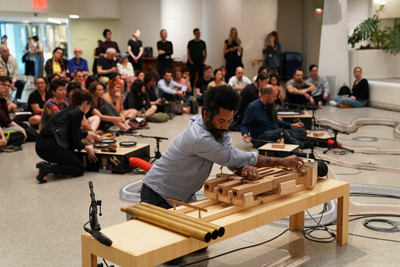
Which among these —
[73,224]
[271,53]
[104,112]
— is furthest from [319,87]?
[73,224]

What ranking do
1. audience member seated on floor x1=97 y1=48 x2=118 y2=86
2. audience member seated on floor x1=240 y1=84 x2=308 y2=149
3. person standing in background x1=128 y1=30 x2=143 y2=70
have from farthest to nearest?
person standing in background x1=128 y1=30 x2=143 y2=70 < audience member seated on floor x1=97 y1=48 x2=118 y2=86 < audience member seated on floor x1=240 y1=84 x2=308 y2=149

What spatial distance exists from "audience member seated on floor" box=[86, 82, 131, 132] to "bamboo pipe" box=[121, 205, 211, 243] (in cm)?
537

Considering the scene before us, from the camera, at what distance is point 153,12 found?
16156mm

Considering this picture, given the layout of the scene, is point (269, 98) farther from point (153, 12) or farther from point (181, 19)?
point (153, 12)

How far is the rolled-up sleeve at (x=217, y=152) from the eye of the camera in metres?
2.91

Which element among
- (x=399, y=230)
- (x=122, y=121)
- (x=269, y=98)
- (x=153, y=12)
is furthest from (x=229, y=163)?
(x=153, y=12)

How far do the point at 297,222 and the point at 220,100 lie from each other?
1493mm

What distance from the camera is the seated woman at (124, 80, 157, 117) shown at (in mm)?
9391

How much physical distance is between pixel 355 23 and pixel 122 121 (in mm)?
12200

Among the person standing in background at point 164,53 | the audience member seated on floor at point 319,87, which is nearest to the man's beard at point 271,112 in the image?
the audience member seated on floor at point 319,87

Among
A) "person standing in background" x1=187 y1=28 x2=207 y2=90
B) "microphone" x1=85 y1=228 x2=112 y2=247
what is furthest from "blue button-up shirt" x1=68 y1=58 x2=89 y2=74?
"microphone" x1=85 y1=228 x2=112 y2=247

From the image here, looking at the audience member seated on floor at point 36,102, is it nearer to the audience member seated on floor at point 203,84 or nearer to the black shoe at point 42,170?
the black shoe at point 42,170

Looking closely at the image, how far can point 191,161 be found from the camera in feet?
9.95

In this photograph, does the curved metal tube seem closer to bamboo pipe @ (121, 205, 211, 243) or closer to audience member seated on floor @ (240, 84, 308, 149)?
audience member seated on floor @ (240, 84, 308, 149)
